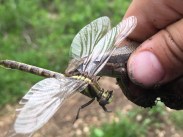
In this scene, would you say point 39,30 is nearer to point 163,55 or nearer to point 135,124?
point 135,124

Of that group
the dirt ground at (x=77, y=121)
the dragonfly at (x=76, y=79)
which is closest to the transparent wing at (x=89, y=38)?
the dragonfly at (x=76, y=79)

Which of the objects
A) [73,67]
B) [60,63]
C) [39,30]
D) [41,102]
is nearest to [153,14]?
[73,67]

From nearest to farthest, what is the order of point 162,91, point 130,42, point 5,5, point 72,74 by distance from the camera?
point 72,74 < point 162,91 < point 130,42 < point 5,5

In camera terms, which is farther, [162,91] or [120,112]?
[120,112]

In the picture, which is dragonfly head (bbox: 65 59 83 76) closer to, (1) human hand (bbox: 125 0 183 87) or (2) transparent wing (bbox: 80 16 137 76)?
(2) transparent wing (bbox: 80 16 137 76)

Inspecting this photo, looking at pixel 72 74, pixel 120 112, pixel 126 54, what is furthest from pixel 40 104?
pixel 120 112

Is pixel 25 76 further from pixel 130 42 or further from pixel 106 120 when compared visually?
pixel 130 42
